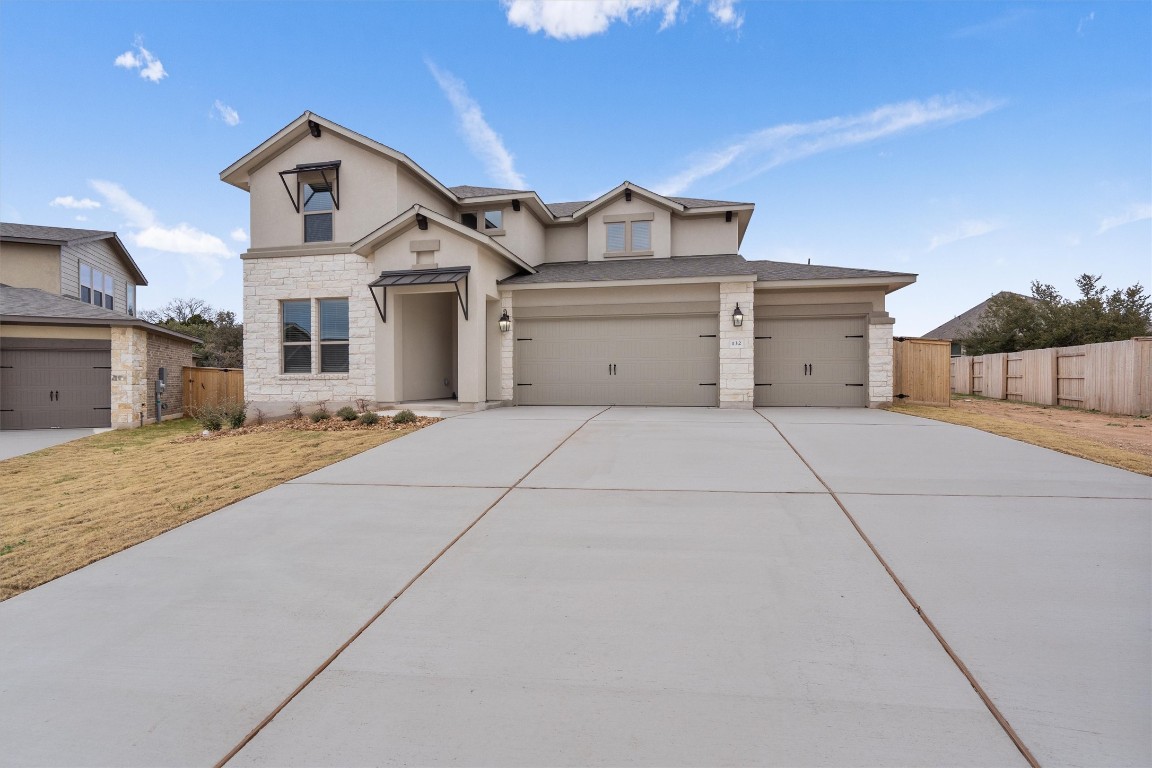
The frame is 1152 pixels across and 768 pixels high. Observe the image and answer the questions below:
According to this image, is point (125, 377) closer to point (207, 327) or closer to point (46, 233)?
point (46, 233)

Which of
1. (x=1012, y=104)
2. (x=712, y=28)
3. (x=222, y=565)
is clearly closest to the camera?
(x=222, y=565)

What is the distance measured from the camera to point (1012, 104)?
40.8 feet

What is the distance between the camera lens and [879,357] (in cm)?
1230

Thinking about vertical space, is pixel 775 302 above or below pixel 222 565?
above

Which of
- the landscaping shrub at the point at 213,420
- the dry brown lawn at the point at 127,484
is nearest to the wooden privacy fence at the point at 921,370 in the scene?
the dry brown lawn at the point at 127,484

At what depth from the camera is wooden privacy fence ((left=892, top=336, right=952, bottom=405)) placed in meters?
14.0

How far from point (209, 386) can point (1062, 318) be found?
3610cm

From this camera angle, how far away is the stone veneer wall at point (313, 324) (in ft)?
40.0

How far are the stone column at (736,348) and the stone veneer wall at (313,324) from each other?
8580 mm

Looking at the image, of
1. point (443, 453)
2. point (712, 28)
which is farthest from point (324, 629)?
point (712, 28)

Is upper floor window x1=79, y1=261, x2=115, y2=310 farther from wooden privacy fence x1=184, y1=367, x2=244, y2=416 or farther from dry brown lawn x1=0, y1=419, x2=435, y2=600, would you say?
dry brown lawn x1=0, y1=419, x2=435, y2=600

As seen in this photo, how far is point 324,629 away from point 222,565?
1.48 m

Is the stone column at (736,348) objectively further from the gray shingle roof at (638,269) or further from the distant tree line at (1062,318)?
the distant tree line at (1062,318)

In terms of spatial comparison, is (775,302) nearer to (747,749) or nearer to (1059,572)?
(1059,572)
